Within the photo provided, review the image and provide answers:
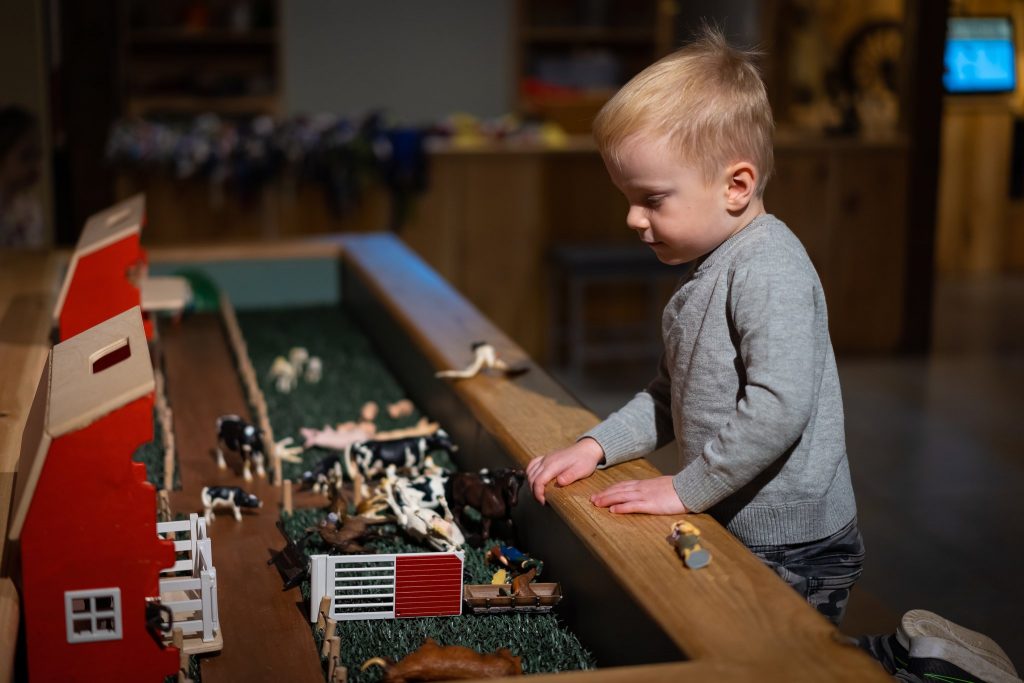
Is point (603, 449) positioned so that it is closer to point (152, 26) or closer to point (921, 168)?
point (921, 168)

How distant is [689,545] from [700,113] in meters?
0.53

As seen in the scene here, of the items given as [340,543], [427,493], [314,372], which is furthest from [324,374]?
[340,543]

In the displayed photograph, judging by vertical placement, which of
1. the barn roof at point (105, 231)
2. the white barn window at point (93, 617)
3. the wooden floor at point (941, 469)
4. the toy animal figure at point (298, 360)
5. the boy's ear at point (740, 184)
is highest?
the boy's ear at point (740, 184)

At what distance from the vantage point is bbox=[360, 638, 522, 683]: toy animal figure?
133 cm

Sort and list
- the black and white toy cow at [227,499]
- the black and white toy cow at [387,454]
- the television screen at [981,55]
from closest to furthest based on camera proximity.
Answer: the black and white toy cow at [227,499] < the black and white toy cow at [387,454] < the television screen at [981,55]

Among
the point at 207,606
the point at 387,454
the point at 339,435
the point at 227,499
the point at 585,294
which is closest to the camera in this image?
the point at 207,606

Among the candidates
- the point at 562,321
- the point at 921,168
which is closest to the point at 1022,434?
the point at 921,168

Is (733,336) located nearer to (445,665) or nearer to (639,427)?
(639,427)

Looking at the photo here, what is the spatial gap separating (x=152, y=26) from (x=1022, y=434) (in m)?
5.91

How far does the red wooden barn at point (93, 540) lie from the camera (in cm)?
128

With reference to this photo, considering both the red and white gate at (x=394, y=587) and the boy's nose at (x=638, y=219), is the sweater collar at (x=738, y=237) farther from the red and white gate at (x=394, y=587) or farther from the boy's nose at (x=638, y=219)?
the red and white gate at (x=394, y=587)

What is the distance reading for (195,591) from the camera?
1.50 m

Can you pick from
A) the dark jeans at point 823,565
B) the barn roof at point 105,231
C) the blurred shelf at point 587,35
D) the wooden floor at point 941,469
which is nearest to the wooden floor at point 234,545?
the barn roof at point 105,231

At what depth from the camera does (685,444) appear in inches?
65.0
